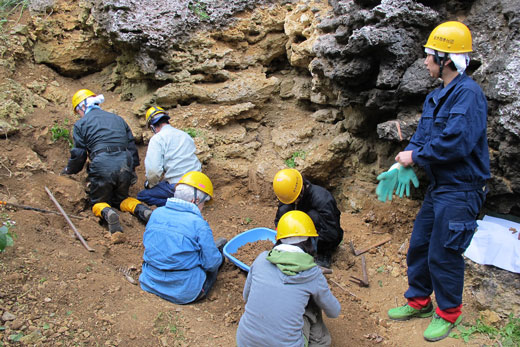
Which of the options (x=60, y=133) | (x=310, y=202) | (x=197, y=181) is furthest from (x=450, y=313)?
(x=60, y=133)

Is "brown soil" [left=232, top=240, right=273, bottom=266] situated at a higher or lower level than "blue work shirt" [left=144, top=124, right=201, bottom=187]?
lower

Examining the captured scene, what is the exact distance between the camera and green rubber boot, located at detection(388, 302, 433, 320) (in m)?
3.42

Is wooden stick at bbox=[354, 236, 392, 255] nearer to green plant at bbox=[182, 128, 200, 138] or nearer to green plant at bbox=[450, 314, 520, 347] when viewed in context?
green plant at bbox=[450, 314, 520, 347]

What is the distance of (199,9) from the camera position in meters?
6.27

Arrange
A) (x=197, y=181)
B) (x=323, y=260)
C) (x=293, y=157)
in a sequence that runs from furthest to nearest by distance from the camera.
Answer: (x=293, y=157)
(x=323, y=260)
(x=197, y=181)

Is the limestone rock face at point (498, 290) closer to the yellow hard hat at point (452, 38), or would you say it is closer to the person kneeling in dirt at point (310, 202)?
the person kneeling in dirt at point (310, 202)

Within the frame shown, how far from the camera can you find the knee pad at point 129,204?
17.5 ft

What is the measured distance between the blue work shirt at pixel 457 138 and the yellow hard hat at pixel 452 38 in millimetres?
209

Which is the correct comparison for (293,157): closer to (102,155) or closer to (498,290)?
(102,155)

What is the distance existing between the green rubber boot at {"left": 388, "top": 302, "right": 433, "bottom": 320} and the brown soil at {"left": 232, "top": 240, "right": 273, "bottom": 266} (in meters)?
1.55

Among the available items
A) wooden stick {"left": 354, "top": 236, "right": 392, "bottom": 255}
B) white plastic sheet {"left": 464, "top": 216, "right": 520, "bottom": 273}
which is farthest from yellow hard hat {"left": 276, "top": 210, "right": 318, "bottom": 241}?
wooden stick {"left": 354, "top": 236, "right": 392, "bottom": 255}

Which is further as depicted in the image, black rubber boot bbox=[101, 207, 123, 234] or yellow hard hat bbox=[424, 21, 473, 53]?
black rubber boot bbox=[101, 207, 123, 234]

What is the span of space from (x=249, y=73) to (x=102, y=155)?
2.78m

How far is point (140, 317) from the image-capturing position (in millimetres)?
3193
